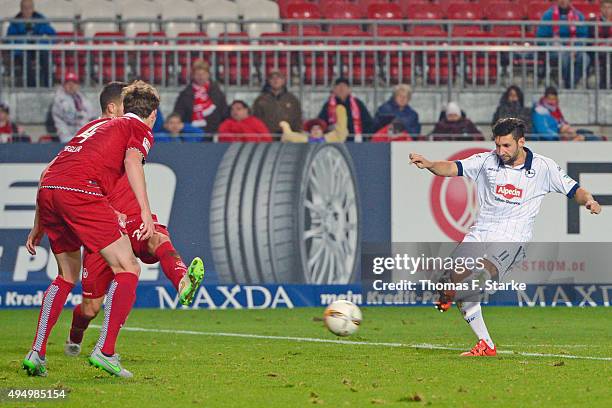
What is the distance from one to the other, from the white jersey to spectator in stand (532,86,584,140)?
621cm

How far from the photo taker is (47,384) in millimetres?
8773

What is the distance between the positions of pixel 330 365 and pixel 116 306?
1.97 m

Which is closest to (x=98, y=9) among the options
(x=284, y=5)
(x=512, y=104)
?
(x=284, y=5)

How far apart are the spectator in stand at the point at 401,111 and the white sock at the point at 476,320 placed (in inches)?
270

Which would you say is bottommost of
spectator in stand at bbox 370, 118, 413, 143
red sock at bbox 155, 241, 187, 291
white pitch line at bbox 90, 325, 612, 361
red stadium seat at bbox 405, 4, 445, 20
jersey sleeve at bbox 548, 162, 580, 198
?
white pitch line at bbox 90, 325, 612, 361

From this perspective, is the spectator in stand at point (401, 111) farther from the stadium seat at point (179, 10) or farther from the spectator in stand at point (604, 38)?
the stadium seat at point (179, 10)

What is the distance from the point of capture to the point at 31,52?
17234 millimetres

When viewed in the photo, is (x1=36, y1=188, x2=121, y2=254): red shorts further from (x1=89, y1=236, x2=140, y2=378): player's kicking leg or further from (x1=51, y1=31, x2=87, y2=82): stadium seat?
(x1=51, y1=31, x2=87, y2=82): stadium seat

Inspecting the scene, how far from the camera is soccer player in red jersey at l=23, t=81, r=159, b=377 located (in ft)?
29.3

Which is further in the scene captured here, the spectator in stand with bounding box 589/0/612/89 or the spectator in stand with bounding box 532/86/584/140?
the spectator in stand with bounding box 589/0/612/89

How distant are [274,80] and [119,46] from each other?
6.85 feet

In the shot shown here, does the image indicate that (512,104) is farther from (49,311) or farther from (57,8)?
(49,311)

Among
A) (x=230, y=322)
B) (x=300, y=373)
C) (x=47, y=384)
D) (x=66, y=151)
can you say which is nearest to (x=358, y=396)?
(x=300, y=373)

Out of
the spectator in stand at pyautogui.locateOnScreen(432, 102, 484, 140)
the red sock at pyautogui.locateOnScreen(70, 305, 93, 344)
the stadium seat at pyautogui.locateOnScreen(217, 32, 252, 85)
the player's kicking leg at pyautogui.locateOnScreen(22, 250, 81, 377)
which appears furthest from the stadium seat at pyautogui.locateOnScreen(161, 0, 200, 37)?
the player's kicking leg at pyautogui.locateOnScreen(22, 250, 81, 377)
